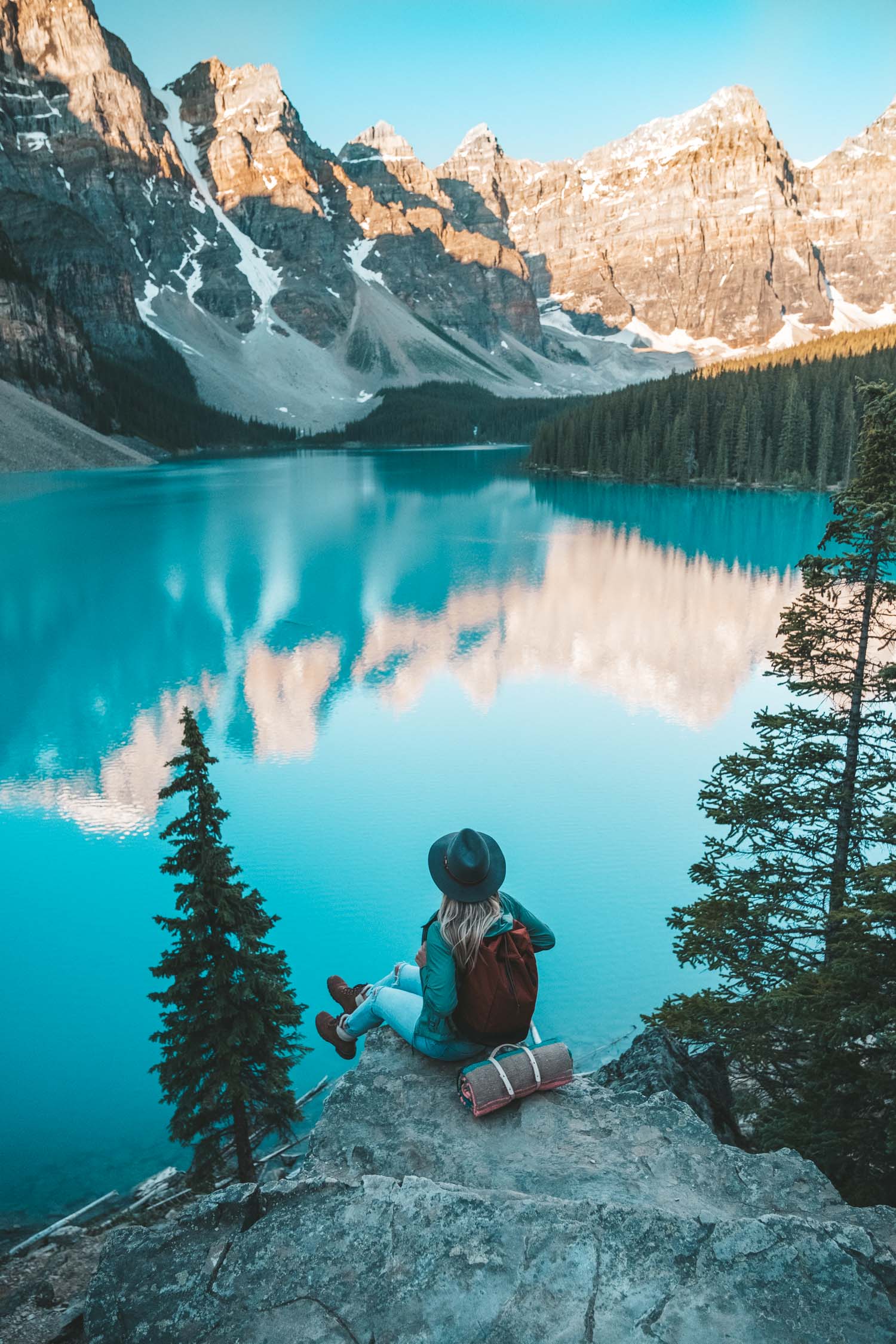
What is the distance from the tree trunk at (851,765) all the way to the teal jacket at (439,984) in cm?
374

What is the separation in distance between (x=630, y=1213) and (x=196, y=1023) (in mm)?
4520

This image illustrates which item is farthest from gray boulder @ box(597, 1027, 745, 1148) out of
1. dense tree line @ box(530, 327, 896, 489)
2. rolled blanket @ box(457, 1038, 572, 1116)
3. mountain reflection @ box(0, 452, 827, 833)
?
dense tree line @ box(530, 327, 896, 489)

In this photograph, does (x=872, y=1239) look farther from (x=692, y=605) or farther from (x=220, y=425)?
(x=220, y=425)

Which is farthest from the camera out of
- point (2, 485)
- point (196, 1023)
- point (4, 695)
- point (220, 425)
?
point (220, 425)

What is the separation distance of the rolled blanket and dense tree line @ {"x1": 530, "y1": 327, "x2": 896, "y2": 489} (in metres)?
78.2

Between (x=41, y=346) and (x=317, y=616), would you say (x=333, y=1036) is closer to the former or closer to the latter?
(x=317, y=616)

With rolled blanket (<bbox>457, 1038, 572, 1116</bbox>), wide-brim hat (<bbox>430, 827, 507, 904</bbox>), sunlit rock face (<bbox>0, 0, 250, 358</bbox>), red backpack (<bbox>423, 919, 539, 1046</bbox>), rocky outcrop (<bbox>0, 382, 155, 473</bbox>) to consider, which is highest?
sunlit rock face (<bbox>0, 0, 250, 358</bbox>)

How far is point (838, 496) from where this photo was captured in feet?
21.8

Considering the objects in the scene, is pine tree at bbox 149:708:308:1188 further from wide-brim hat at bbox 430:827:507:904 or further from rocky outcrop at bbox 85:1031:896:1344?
rocky outcrop at bbox 85:1031:896:1344

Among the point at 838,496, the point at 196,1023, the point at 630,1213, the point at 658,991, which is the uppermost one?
the point at 838,496

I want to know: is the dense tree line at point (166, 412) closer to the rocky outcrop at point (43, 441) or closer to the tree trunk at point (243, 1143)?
the rocky outcrop at point (43, 441)

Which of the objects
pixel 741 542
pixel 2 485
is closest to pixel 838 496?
pixel 741 542

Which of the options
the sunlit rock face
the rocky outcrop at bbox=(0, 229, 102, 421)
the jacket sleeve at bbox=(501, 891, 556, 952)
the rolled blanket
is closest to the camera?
the rolled blanket

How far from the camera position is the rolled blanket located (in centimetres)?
400
